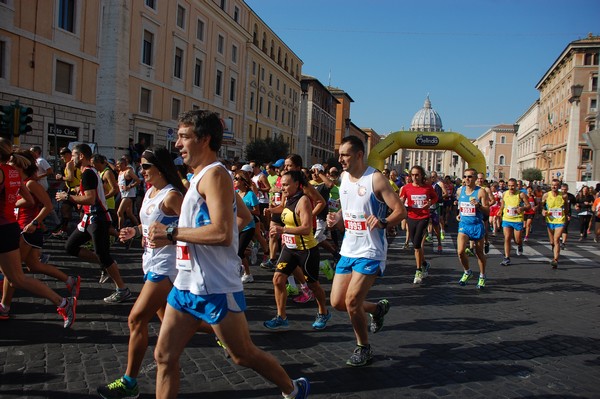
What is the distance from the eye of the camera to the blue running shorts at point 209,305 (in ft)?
9.47

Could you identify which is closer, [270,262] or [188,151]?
[188,151]

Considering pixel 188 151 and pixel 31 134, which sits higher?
pixel 31 134

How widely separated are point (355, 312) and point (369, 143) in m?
139

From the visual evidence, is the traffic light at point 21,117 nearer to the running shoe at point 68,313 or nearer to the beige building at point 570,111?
the running shoe at point 68,313

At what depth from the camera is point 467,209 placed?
8.46 metres

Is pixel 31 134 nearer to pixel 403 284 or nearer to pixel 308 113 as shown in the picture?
pixel 403 284

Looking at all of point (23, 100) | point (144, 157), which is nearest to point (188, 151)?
point (144, 157)

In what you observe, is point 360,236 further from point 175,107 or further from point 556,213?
point 175,107

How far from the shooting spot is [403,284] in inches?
327

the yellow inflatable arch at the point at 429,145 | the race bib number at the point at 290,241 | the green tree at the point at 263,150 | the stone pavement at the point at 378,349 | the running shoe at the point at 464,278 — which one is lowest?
the stone pavement at the point at 378,349

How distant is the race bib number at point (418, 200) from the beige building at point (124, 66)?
936 cm

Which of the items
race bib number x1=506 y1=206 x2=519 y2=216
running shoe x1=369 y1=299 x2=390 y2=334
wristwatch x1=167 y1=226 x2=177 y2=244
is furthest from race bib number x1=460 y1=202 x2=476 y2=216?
wristwatch x1=167 y1=226 x2=177 y2=244

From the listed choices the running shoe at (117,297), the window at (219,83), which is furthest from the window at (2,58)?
the window at (219,83)

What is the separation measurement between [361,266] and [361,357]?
Answer: 83cm
